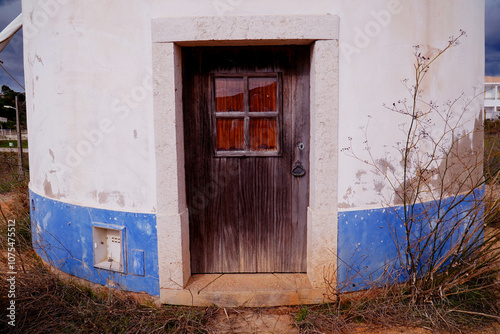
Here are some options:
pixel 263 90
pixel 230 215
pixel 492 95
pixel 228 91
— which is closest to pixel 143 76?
pixel 228 91

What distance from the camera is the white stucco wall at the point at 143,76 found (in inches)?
112

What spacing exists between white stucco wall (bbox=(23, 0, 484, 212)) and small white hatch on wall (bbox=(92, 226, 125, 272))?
0.91 ft

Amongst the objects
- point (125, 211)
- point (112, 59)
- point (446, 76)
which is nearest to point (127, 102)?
point (112, 59)

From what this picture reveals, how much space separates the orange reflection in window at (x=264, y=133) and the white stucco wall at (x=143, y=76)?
2.12ft

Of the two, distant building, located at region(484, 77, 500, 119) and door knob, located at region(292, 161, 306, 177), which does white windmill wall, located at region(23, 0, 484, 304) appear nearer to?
door knob, located at region(292, 161, 306, 177)

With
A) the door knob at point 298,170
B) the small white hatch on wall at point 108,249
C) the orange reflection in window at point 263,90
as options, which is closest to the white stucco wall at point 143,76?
the small white hatch on wall at point 108,249

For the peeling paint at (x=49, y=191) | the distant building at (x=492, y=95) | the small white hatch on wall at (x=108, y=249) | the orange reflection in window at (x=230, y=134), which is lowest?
the small white hatch on wall at (x=108, y=249)
